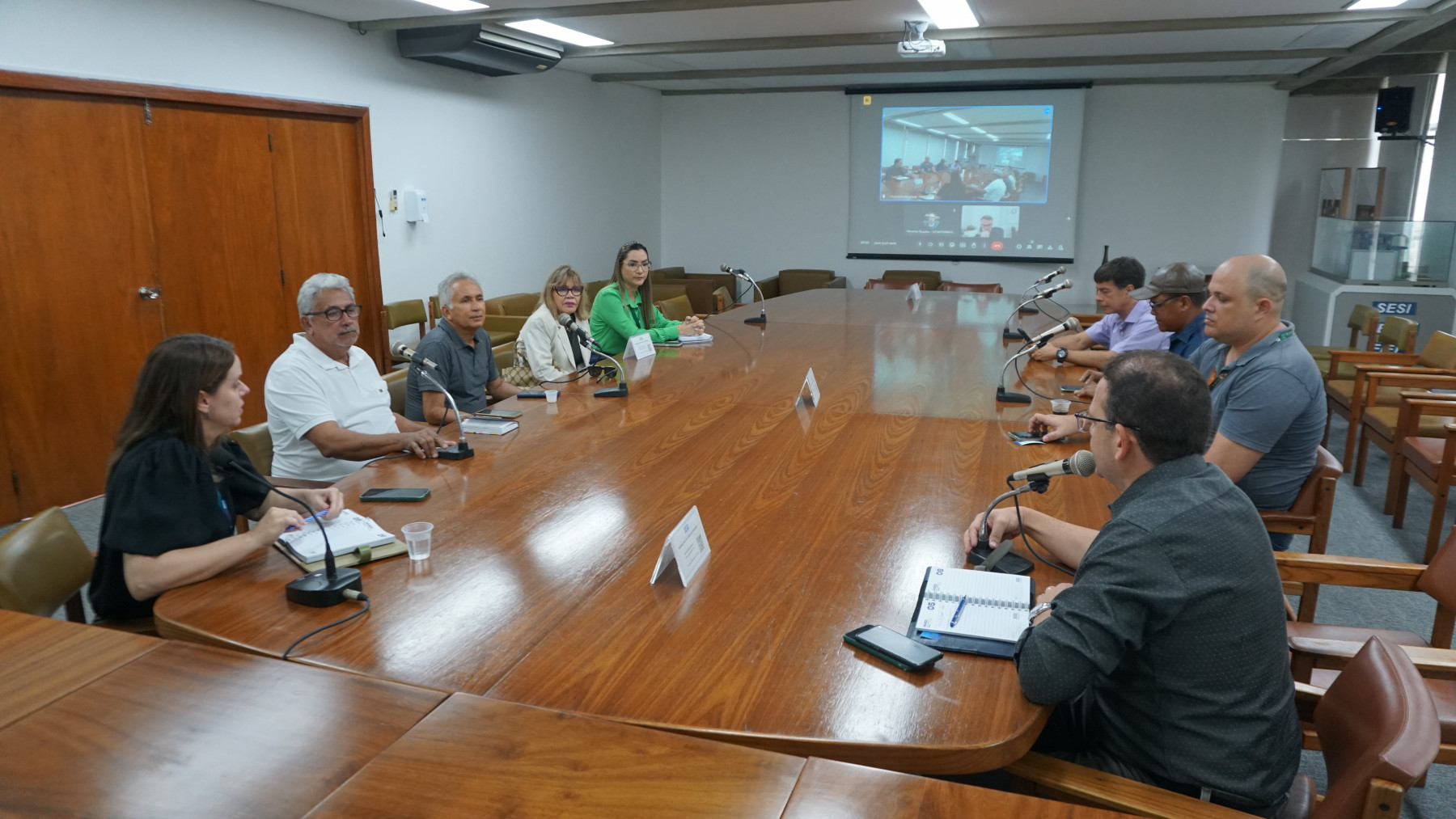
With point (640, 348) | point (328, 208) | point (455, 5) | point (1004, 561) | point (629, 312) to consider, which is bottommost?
point (1004, 561)

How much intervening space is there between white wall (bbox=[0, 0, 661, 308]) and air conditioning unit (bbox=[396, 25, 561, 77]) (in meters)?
0.17

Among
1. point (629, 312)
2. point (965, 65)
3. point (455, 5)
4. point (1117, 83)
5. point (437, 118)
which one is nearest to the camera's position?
point (629, 312)

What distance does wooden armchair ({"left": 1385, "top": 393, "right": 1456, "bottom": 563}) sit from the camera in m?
3.72

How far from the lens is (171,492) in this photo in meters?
1.87

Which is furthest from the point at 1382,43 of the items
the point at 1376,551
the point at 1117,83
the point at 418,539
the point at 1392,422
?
the point at 418,539

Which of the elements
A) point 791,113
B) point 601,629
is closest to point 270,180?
point 601,629

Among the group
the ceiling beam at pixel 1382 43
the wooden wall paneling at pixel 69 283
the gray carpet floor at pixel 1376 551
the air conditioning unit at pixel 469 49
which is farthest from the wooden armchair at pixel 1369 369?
the wooden wall paneling at pixel 69 283

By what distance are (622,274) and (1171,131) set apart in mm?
6713

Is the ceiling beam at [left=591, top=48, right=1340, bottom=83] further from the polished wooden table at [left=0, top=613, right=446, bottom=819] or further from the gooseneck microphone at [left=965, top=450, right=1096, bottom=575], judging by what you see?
the polished wooden table at [left=0, top=613, right=446, bottom=819]

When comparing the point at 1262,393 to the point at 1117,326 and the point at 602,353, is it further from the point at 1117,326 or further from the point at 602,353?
the point at 602,353

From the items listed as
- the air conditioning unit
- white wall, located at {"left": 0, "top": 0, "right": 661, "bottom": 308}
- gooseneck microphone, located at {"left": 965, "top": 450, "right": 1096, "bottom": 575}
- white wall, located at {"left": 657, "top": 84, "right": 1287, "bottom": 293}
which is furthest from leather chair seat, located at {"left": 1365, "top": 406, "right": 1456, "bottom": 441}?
white wall, located at {"left": 0, "top": 0, "right": 661, "bottom": 308}

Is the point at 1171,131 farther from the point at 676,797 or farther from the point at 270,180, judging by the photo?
the point at 676,797

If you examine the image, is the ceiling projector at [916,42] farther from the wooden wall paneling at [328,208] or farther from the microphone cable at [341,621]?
the microphone cable at [341,621]

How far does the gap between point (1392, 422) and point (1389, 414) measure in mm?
141
